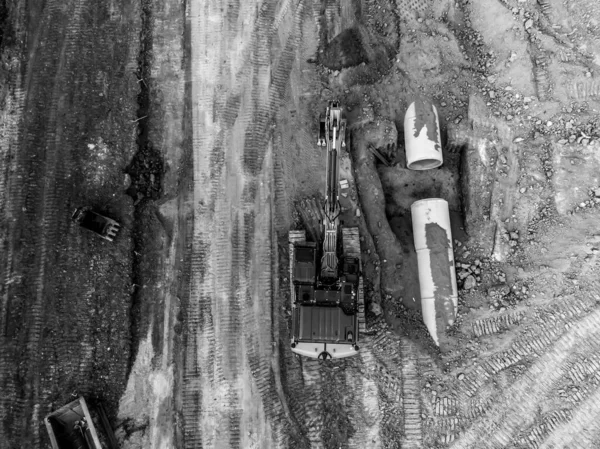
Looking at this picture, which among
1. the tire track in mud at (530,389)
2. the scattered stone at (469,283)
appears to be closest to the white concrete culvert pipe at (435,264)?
the scattered stone at (469,283)

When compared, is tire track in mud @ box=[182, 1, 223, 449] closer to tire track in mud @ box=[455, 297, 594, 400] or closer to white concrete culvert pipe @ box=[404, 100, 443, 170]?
white concrete culvert pipe @ box=[404, 100, 443, 170]

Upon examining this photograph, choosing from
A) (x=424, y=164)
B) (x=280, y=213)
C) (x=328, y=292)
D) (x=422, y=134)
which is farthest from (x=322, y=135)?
(x=328, y=292)

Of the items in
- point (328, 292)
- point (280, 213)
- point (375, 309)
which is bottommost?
point (375, 309)

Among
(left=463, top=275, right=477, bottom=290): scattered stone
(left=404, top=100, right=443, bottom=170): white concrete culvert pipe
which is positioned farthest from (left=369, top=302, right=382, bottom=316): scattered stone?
(left=404, top=100, right=443, bottom=170): white concrete culvert pipe

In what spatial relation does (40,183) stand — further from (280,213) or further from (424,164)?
(424,164)

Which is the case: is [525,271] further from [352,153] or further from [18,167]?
[18,167]

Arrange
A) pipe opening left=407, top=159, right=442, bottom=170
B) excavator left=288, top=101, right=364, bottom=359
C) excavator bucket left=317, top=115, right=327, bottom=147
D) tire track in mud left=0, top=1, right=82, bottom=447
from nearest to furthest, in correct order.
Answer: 1. excavator left=288, top=101, right=364, bottom=359
2. tire track in mud left=0, top=1, right=82, bottom=447
3. excavator bucket left=317, top=115, right=327, bottom=147
4. pipe opening left=407, top=159, right=442, bottom=170
